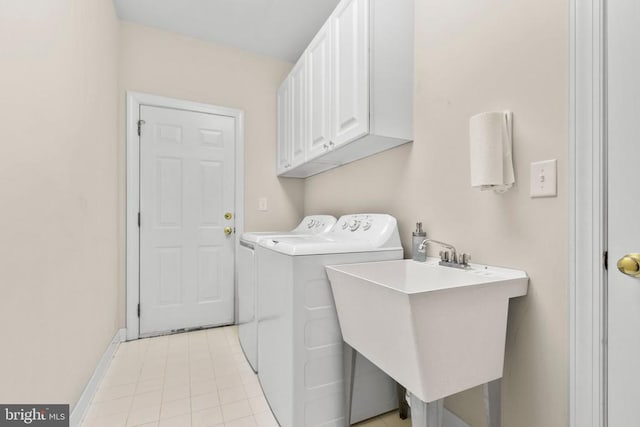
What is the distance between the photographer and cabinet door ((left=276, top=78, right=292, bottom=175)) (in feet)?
Answer: 8.30

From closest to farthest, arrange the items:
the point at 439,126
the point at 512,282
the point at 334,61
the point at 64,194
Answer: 1. the point at 512,282
2. the point at 64,194
3. the point at 439,126
4. the point at 334,61

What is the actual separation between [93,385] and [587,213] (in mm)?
2430

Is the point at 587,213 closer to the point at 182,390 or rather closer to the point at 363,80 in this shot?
the point at 363,80

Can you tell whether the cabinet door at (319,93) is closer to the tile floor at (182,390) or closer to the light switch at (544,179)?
the light switch at (544,179)

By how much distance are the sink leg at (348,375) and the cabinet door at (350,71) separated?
106 cm

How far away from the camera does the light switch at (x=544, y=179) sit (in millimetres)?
946

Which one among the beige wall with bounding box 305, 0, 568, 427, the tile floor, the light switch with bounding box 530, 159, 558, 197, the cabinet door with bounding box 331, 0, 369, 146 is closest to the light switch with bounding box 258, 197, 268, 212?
the tile floor

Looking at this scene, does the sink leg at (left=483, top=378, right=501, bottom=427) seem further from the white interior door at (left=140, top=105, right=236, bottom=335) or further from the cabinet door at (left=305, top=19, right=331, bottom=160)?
the white interior door at (left=140, top=105, right=236, bottom=335)

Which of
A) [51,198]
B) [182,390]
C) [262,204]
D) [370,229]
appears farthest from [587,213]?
[262,204]

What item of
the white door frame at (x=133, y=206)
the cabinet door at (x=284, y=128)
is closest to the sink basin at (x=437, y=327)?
the cabinet door at (x=284, y=128)

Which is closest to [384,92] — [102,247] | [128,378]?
[102,247]

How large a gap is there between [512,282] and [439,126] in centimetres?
78

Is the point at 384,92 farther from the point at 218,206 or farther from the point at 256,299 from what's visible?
the point at 218,206

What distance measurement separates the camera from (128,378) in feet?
5.82
